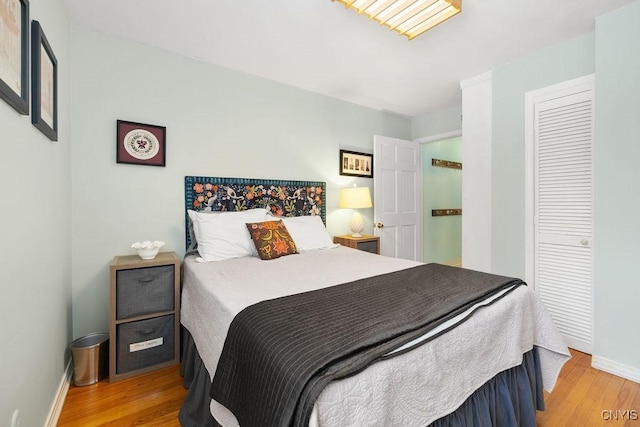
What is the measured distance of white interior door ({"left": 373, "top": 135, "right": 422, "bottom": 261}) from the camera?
12.1ft

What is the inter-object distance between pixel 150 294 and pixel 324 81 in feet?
8.43

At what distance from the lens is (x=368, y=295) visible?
1.36m

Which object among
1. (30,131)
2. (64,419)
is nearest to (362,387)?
(30,131)

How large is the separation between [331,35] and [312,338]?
2.22 metres

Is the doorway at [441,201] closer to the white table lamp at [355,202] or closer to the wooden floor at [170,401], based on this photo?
the white table lamp at [355,202]

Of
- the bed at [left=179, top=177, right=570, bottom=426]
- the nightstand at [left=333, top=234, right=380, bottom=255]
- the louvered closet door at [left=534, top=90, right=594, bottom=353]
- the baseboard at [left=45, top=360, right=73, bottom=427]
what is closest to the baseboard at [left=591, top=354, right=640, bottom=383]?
the louvered closet door at [left=534, top=90, right=594, bottom=353]

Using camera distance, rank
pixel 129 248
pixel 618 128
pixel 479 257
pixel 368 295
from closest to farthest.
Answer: pixel 368 295
pixel 618 128
pixel 129 248
pixel 479 257

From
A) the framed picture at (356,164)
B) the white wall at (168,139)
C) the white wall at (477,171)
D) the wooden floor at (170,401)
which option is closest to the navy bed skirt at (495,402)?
the wooden floor at (170,401)

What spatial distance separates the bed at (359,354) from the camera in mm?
834

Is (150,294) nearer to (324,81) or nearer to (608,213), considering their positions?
(324,81)

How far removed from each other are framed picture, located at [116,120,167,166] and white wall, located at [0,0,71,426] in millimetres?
329

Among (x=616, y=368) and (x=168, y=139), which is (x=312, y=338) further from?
(x=616, y=368)

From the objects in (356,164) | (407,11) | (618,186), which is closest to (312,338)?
(407,11)

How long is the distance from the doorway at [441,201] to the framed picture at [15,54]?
4.25 m
